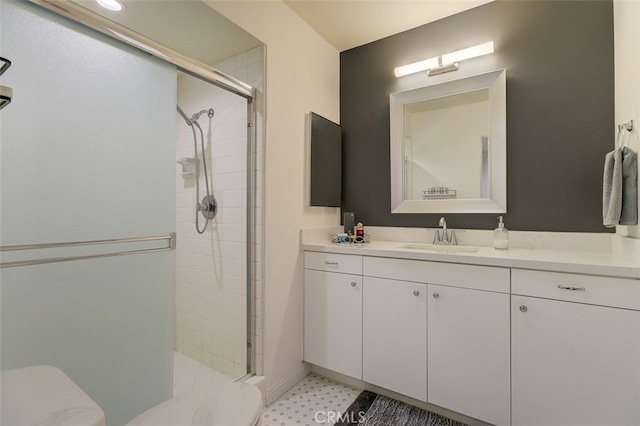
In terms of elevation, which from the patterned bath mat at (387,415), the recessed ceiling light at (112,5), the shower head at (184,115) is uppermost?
the recessed ceiling light at (112,5)

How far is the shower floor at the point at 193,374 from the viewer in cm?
183

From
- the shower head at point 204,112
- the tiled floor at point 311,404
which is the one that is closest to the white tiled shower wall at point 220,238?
the shower head at point 204,112

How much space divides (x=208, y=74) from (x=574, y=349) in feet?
7.11

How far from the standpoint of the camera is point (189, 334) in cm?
216

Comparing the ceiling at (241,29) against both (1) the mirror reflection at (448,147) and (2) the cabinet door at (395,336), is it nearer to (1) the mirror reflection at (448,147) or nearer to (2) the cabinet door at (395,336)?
(1) the mirror reflection at (448,147)

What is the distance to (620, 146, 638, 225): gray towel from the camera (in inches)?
51.9

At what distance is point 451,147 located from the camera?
2.08m

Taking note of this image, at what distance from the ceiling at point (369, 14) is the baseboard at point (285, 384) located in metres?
2.40

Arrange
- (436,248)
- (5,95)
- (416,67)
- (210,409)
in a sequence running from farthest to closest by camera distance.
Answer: (416,67), (436,248), (210,409), (5,95)

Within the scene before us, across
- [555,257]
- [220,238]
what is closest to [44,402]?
[220,238]

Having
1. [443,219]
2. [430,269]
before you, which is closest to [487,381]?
[430,269]

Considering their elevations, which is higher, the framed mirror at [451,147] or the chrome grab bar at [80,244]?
the framed mirror at [451,147]

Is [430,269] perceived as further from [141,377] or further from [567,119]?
[141,377]

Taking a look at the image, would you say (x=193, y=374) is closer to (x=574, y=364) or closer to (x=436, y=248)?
(x=436, y=248)
